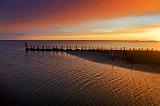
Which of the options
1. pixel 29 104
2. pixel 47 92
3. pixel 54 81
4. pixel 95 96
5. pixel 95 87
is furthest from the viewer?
pixel 54 81

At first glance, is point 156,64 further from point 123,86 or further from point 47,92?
point 47,92

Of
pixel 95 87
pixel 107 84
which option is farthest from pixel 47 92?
pixel 107 84

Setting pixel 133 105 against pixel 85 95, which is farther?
pixel 85 95

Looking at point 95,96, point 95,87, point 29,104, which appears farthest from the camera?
point 95,87

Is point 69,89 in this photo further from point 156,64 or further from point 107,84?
point 156,64

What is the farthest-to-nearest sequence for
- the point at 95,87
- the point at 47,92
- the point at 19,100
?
the point at 95,87
the point at 47,92
the point at 19,100

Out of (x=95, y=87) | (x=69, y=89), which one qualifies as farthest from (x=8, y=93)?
(x=95, y=87)

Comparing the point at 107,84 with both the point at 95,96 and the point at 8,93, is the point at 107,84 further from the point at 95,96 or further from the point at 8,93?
the point at 8,93

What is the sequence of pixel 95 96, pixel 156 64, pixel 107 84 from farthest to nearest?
pixel 156 64 → pixel 107 84 → pixel 95 96

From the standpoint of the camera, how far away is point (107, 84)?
24984 mm

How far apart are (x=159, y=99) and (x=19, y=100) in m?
12.4

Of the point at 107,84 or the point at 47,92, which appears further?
the point at 107,84

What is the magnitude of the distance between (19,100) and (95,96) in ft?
22.8

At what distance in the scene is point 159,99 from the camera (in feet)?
61.1
